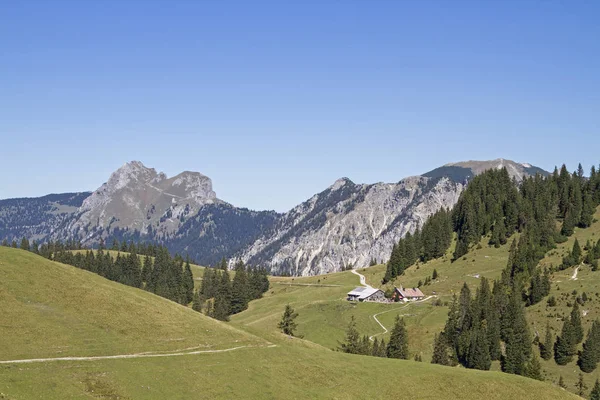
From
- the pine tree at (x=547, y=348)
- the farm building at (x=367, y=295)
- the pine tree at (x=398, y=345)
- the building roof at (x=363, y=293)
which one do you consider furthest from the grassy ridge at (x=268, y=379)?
the farm building at (x=367, y=295)

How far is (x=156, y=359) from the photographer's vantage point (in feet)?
252

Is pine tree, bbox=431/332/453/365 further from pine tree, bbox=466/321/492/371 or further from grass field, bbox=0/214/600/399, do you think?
grass field, bbox=0/214/600/399

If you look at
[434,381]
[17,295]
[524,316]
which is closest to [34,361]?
[17,295]

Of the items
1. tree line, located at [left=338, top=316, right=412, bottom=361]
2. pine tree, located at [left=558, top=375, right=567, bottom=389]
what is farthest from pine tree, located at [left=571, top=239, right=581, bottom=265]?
tree line, located at [left=338, top=316, right=412, bottom=361]

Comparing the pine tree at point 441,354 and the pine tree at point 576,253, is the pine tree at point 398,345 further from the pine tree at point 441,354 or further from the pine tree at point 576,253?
the pine tree at point 576,253

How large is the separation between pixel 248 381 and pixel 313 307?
12071 centimetres

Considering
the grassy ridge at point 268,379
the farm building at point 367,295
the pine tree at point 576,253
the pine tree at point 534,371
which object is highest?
the pine tree at point 576,253

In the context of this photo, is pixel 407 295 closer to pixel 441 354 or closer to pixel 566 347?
pixel 441 354

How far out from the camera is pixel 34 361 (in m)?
67.9

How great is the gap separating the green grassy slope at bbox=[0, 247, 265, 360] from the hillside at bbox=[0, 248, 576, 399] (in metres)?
0.16

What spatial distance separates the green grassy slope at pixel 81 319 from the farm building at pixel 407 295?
9680 centimetres

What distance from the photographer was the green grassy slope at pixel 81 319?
74.7m

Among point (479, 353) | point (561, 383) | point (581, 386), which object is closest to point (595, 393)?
point (581, 386)

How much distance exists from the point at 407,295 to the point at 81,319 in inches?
4841
